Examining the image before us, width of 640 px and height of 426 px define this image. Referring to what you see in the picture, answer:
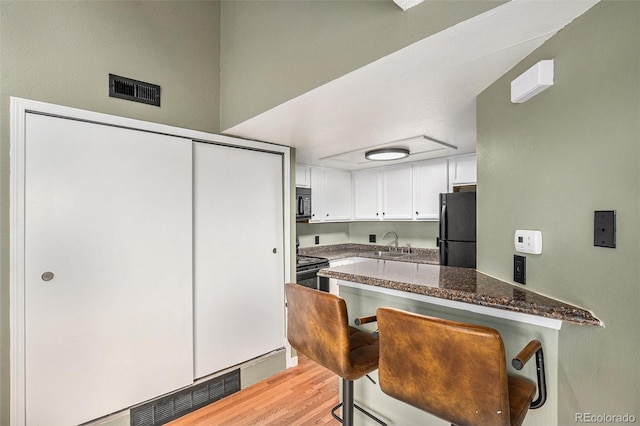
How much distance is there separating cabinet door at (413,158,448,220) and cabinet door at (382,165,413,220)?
9cm

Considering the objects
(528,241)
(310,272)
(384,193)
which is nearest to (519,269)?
(528,241)

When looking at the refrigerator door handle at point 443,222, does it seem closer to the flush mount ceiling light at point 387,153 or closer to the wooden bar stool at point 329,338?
the flush mount ceiling light at point 387,153

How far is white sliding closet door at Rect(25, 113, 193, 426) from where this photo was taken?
170cm

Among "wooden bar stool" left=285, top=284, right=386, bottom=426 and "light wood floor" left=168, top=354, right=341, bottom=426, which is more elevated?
"wooden bar stool" left=285, top=284, right=386, bottom=426

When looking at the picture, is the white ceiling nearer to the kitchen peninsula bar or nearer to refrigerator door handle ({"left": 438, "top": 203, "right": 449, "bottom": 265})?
refrigerator door handle ({"left": 438, "top": 203, "right": 449, "bottom": 265})

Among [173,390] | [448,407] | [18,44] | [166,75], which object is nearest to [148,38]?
[166,75]

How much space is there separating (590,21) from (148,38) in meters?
2.44

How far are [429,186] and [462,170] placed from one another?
425 millimetres

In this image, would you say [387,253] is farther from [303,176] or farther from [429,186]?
[303,176]

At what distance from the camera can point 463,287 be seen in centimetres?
131

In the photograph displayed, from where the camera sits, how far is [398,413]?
163 cm

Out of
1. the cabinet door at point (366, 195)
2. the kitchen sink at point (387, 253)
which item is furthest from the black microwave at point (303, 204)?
the kitchen sink at point (387, 253)

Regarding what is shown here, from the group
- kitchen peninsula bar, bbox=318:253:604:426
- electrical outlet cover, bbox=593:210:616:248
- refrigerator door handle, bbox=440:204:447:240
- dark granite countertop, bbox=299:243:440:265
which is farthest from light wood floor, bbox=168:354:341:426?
electrical outlet cover, bbox=593:210:616:248

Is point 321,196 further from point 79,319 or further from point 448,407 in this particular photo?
point 448,407
